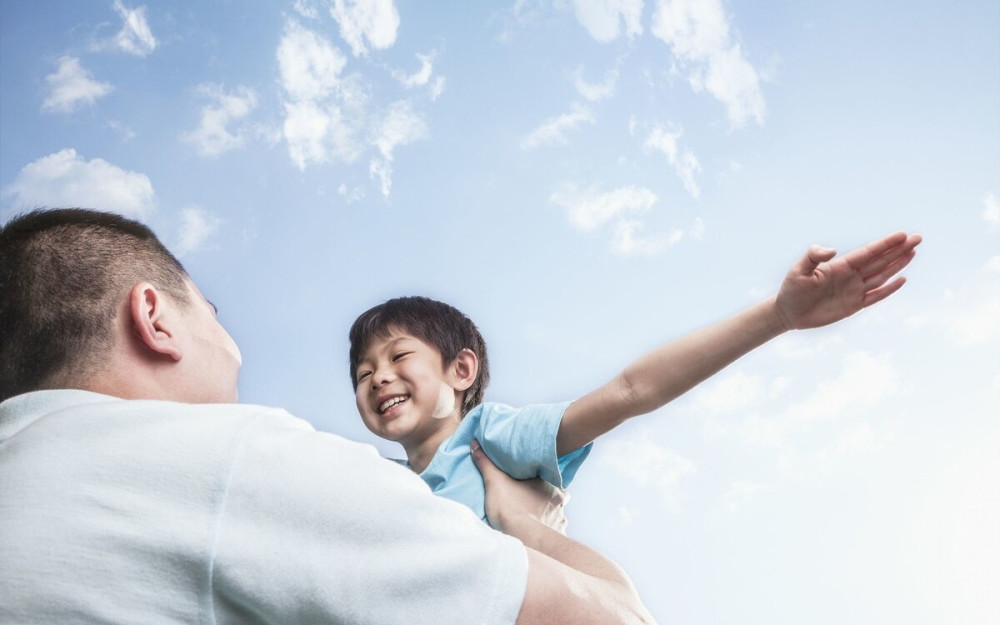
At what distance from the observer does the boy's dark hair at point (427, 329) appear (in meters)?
4.00

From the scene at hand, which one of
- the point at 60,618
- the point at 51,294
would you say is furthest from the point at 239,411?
the point at 51,294

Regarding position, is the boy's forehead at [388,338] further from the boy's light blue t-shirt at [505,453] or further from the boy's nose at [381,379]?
the boy's light blue t-shirt at [505,453]

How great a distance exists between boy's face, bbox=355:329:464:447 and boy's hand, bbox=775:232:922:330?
5.26ft

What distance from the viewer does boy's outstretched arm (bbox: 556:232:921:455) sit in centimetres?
269

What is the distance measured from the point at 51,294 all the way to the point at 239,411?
78 centimetres

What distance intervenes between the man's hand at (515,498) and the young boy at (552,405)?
1.5 inches

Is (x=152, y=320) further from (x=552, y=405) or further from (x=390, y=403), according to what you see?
(x=390, y=403)

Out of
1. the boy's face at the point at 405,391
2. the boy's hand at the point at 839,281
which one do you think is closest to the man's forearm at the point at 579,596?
the boy's hand at the point at 839,281

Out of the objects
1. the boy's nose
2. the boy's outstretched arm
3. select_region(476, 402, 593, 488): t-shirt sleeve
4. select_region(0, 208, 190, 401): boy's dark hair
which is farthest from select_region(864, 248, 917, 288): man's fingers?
select_region(0, 208, 190, 401): boy's dark hair

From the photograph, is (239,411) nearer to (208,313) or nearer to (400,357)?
(208,313)

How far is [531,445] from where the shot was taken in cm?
298

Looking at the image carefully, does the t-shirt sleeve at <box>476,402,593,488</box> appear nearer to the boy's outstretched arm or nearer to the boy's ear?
the boy's outstretched arm

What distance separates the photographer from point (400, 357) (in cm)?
381

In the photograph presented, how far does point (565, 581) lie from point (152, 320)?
1120 millimetres
